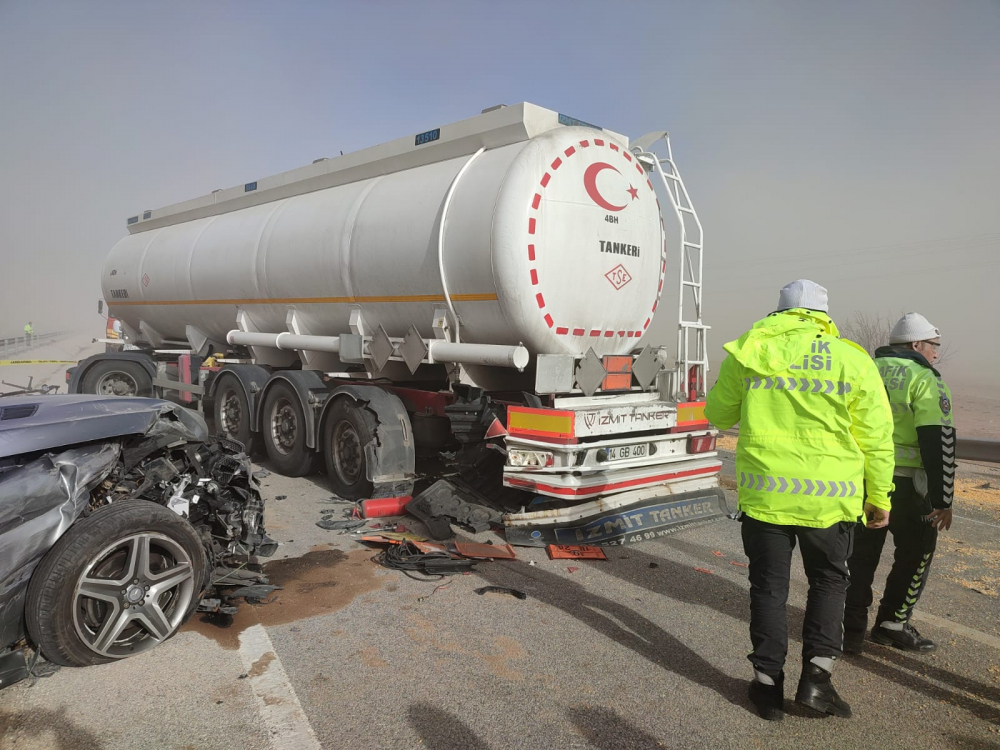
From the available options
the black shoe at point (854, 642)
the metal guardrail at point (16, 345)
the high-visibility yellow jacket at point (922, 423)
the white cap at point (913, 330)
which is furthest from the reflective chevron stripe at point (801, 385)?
the metal guardrail at point (16, 345)

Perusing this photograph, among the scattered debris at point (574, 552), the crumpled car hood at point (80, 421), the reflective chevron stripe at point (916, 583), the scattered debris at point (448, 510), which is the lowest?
the scattered debris at point (574, 552)

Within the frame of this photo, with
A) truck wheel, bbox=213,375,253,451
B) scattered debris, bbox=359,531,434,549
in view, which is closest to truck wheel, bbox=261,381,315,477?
truck wheel, bbox=213,375,253,451

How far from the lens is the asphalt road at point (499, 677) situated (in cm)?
282

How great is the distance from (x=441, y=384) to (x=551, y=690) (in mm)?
4316

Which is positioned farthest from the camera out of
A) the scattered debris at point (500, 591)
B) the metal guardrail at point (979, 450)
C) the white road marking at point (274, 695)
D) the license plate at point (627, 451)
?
the metal guardrail at point (979, 450)

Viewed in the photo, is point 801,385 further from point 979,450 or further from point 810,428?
point 979,450

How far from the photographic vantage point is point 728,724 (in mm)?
2922

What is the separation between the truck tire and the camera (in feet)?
10.2

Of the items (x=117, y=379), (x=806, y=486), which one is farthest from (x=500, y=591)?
(x=117, y=379)

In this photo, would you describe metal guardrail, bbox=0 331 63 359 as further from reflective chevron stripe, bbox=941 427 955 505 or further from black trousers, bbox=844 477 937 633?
reflective chevron stripe, bbox=941 427 955 505

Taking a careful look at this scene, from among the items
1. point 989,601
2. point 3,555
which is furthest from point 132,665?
point 989,601

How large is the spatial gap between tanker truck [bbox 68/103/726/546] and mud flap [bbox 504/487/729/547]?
0.02 meters

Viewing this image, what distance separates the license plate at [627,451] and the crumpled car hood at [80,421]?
10.3 feet

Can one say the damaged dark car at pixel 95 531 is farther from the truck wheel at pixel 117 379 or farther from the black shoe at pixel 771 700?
the truck wheel at pixel 117 379
